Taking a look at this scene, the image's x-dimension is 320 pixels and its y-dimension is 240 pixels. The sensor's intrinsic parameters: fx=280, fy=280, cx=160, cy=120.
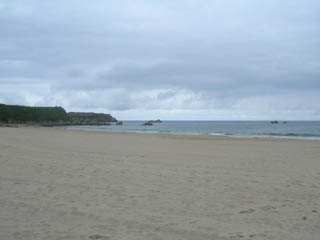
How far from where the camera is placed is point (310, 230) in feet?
14.4

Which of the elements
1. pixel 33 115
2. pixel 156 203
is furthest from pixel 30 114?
pixel 156 203

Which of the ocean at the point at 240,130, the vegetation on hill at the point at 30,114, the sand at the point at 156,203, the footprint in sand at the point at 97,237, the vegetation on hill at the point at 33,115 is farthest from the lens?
the vegetation on hill at the point at 33,115

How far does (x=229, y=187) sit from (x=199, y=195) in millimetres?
1213

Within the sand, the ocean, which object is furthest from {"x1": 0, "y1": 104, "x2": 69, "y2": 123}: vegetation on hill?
the sand

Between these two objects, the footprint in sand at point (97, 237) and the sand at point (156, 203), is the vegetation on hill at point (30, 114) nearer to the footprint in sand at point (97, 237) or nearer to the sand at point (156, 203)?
the sand at point (156, 203)

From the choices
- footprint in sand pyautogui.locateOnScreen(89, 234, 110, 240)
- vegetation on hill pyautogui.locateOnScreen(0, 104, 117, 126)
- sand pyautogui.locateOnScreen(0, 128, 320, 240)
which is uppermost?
vegetation on hill pyautogui.locateOnScreen(0, 104, 117, 126)

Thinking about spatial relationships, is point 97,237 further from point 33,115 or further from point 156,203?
point 33,115

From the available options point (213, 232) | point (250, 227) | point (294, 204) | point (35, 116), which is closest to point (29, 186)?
point (213, 232)

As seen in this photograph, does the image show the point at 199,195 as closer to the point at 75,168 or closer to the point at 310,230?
the point at 310,230

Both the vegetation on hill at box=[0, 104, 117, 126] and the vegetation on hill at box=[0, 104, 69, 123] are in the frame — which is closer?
the vegetation on hill at box=[0, 104, 69, 123]

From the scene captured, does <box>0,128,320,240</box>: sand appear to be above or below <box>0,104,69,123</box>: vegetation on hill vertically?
below

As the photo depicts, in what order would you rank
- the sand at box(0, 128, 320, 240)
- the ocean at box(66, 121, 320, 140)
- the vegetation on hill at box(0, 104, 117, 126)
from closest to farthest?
the sand at box(0, 128, 320, 240)
the ocean at box(66, 121, 320, 140)
the vegetation on hill at box(0, 104, 117, 126)

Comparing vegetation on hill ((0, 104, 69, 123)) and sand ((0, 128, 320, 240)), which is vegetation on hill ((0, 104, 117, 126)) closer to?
vegetation on hill ((0, 104, 69, 123))

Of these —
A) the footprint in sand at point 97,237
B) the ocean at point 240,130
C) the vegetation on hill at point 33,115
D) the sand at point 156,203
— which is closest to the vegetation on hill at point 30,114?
the vegetation on hill at point 33,115
